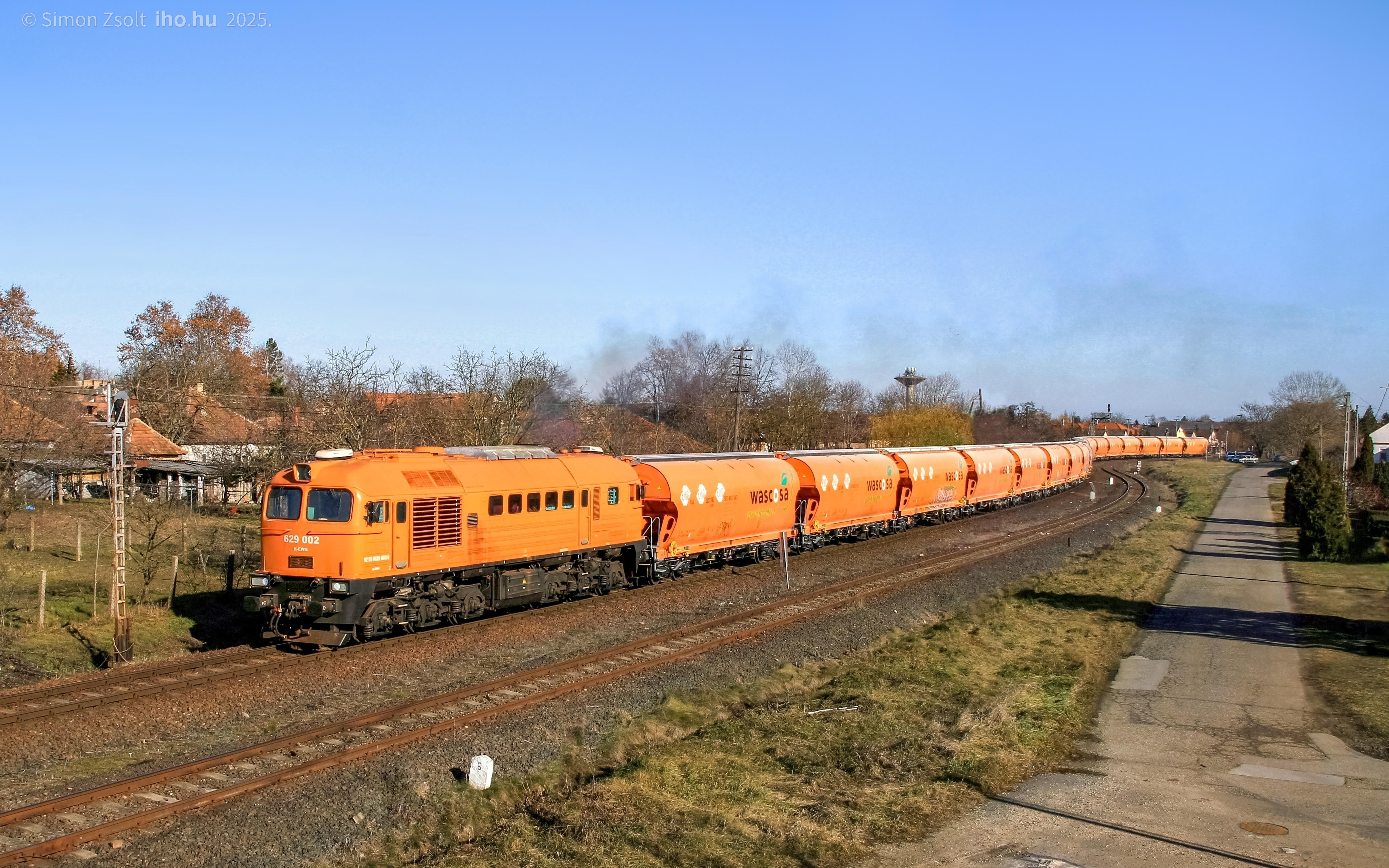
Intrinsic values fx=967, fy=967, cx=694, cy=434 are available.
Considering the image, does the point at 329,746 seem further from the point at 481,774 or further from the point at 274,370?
the point at 274,370

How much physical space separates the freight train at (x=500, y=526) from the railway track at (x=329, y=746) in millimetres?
3266

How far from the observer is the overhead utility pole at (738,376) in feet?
186

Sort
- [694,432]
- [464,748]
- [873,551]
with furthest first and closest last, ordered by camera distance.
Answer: [694,432], [873,551], [464,748]

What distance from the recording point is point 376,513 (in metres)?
17.3

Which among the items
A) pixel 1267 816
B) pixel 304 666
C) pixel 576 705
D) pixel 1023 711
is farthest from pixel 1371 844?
pixel 304 666

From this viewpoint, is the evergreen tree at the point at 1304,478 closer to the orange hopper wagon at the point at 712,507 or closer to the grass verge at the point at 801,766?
the orange hopper wagon at the point at 712,507

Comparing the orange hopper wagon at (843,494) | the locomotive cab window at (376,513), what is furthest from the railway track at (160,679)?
the orange hopper wagon at (843,494)

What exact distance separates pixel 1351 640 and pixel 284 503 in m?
21.3

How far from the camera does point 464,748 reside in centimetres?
1267

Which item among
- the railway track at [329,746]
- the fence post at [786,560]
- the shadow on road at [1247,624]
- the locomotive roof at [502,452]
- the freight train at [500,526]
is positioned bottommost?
the railway track at [329,746]

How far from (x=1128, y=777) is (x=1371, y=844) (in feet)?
8.49

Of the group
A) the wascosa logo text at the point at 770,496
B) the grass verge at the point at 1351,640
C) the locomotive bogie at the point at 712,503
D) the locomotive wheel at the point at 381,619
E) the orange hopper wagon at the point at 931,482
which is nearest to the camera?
the grass verge at the point at 1351,640

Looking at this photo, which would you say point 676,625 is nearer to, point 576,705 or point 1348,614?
point 576,705

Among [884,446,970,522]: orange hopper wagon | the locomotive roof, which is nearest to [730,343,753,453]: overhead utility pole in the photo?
[884,446,970,522]: orange hopper wagon
